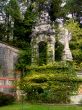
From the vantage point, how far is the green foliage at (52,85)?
2309 centimetres

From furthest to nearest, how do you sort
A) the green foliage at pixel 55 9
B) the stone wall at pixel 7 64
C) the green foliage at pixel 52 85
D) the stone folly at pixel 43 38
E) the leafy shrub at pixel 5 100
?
1. the green foliage at pixel 55 9
2. the stone folly at pixel 43 38
3. the stone wall at pixel 7 64
4. the green foliage at pixel 52 85
5. the leafy shrub at pixel 5 100

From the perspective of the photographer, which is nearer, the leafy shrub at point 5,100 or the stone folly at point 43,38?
the leafy shrub at point 5,100

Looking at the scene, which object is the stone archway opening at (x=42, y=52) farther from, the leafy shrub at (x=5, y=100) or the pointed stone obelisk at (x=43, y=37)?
the leafy shrub at (x=5, y=100)

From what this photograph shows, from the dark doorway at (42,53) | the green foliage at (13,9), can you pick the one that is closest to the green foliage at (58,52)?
the dark doorway at (42,53)

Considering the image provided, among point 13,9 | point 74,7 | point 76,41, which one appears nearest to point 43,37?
point 76,41

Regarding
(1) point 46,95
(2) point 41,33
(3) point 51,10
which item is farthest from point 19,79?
(3) point 51,10

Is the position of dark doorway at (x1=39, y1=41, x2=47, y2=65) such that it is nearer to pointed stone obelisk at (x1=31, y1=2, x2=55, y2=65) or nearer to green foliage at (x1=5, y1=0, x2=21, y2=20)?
pointed stone obelisk at (x1=31, y1=2, x2=55, y2=65)


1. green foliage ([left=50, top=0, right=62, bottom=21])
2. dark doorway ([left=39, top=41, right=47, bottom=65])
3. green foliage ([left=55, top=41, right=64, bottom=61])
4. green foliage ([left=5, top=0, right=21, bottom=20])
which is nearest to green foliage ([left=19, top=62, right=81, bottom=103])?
dark doorway ([left=39, top=41, right=47, bottom=65])

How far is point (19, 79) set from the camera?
24.7m

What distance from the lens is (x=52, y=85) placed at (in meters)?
23.6

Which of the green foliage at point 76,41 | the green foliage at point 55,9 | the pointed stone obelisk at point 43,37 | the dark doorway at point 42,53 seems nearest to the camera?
the dark doorway at point 42,53

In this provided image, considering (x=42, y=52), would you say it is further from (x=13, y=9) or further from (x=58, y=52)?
(x=13, y=9)

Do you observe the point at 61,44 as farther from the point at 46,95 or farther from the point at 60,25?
the point at 46,95

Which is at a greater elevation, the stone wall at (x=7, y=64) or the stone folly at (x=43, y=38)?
the stone folly at (x=43, y=38)
